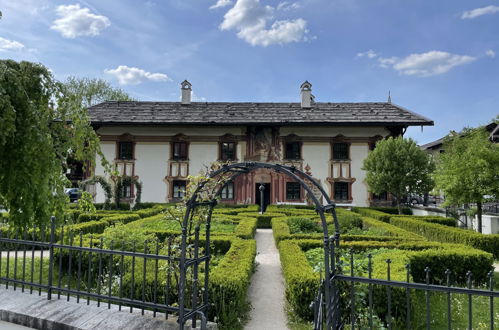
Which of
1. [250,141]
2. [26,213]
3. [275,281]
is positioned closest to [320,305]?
[26,213]

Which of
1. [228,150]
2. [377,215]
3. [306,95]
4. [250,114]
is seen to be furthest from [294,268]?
[306,95]

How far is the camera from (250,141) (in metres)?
21.1

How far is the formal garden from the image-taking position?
476 centimetres

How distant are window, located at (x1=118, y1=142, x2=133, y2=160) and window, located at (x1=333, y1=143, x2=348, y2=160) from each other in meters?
13.5

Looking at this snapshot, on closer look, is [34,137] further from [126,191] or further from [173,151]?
[126,191]

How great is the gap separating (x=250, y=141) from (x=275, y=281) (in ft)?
48.1

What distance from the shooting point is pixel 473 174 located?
36.8ft

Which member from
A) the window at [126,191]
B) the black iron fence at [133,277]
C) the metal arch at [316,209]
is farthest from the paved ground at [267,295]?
the window at [126,191]

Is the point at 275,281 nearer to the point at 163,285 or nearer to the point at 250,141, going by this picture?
the point at 163,285

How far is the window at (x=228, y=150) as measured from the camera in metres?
21.2

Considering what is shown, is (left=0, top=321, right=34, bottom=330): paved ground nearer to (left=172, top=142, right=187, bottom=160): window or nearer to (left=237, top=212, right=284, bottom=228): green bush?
(left=237, top=212, right=284, bottom=228): green bush

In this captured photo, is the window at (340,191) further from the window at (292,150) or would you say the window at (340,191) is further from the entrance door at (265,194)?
the entrance door at (265,194)

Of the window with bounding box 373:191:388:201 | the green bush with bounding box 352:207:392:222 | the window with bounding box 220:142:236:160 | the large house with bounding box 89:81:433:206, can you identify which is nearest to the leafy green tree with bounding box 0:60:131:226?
the green bush with bounding box 352:207:392:222

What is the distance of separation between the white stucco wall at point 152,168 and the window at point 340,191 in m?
11.1
